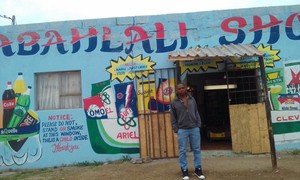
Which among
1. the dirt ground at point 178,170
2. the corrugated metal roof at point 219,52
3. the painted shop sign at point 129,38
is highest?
the painted shop sign at point 129,38

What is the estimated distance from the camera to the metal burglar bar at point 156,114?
347 inches

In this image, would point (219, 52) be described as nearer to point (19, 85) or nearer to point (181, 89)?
point (181, 89)

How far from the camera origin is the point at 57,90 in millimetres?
9562

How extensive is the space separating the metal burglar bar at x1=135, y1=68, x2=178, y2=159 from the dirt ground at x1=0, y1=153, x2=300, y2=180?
37 cm

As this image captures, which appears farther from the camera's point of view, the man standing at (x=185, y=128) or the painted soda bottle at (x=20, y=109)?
the painted soda bottle at (x=20, y=109)

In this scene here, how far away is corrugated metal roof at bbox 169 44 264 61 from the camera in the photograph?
25.5ft

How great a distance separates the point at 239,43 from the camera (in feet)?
30.2

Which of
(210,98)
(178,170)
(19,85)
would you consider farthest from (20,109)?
(210,98)

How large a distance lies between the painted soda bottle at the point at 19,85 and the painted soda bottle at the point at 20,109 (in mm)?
100

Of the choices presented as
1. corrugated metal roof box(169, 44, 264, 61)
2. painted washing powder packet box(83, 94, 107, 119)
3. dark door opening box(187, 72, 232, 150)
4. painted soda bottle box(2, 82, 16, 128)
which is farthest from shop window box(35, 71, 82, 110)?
dark door opening box(187, 72, 232, 150)

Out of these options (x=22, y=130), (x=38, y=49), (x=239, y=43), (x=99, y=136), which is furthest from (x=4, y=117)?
(x=239, y=43)

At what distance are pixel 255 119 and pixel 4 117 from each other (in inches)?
262

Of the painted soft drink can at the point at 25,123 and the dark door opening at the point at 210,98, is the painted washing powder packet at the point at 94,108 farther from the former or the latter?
the dark door opening at the point at 210,98

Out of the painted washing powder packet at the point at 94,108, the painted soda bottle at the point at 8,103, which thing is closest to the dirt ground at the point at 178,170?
the painted washing powder packet at the point at 94,108
